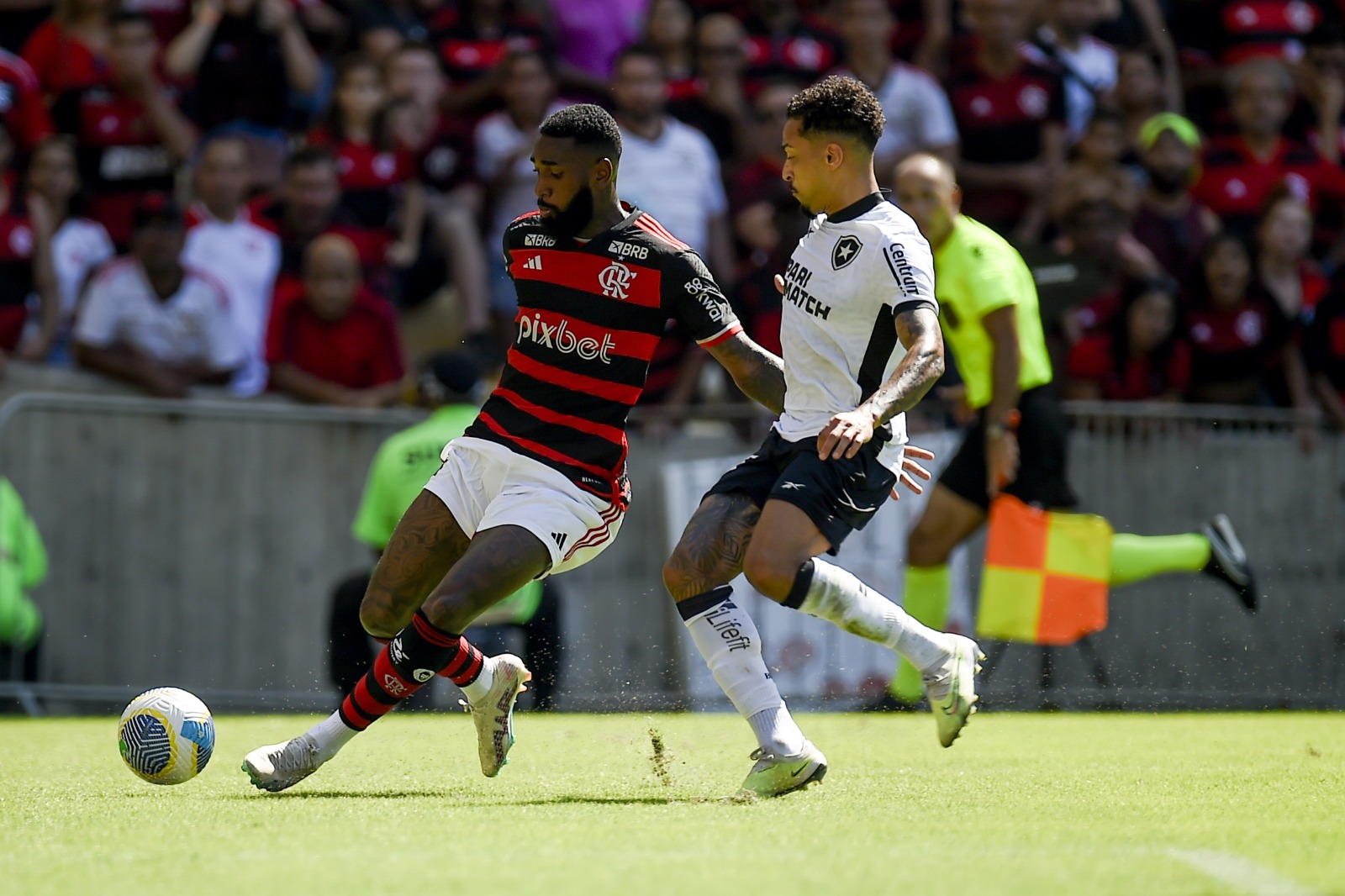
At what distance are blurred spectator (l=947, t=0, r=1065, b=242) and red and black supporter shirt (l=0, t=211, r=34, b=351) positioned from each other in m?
6.54

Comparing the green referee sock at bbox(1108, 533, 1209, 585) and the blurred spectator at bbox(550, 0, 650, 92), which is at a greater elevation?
the blurred spectator at bbox(550, 0, 650, 92)

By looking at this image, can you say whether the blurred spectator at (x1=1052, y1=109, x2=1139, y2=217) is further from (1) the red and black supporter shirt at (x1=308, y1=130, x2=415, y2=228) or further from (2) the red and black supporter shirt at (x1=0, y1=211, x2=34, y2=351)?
(2) the red and black supporter shirt at (x1=0, y1=211, x2=34, y2=351)

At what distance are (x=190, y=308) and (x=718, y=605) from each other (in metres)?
6.22

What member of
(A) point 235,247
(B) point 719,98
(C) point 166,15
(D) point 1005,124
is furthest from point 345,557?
(D) point 1005,124

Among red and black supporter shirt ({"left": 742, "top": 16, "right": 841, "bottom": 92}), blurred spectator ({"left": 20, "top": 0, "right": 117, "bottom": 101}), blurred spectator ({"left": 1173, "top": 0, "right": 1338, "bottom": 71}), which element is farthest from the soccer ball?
blurred spectator ({"left": 1173, "top": 0, "right": 1338, "bottom": 71})

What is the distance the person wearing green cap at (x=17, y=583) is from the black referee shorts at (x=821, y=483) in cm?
529

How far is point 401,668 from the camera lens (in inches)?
245

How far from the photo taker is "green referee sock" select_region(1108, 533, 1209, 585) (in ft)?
32.9

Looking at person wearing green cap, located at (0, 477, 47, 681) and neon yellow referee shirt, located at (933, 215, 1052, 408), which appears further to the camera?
person wearing green cap, located at (0, 477, 47, 681)

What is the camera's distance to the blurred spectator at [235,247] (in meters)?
12.0

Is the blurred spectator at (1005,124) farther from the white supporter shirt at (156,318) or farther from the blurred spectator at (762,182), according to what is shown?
the white supporter shirt at (156,318)

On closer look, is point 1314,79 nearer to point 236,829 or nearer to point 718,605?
point 718,605

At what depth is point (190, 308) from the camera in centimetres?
1149

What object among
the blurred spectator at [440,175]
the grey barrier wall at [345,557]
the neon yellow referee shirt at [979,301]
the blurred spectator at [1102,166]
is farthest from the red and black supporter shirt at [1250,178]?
the blurred spectator at [440,175]
